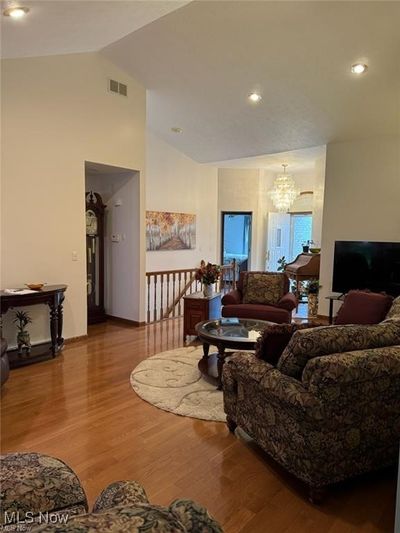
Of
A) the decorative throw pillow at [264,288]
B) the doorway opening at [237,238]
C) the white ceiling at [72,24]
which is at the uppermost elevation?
the white ceiling at [72,24]

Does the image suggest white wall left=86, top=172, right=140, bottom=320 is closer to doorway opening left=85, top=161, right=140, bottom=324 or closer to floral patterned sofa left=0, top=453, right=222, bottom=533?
doorway opening left=85, top=161, right=140, bottom=324

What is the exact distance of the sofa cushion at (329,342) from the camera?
6.97 feet

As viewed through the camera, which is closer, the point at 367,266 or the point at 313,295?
the point at 367,266

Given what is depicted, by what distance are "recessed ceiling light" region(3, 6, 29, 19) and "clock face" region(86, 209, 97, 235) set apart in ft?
10.8

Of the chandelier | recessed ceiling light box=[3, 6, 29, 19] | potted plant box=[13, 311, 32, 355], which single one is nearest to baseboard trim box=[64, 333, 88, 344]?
potted plant box=[13, 311, 32, 355]

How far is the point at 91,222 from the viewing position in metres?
6.16

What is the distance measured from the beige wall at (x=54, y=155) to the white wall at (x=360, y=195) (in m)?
3.60

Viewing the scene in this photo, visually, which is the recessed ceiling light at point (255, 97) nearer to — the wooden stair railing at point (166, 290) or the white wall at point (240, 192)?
the wooden stair railing at point (166, 290)

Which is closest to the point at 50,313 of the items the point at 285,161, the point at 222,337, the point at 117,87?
the point at 222,337

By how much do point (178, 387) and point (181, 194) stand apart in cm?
556

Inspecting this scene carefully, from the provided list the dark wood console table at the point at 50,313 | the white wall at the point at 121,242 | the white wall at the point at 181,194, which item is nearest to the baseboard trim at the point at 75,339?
the dark wood console table at the point at 50,313

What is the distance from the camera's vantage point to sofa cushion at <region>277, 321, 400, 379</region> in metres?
2.12

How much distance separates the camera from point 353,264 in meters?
6.01

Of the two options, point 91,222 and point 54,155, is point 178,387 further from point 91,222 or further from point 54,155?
point 91,222
